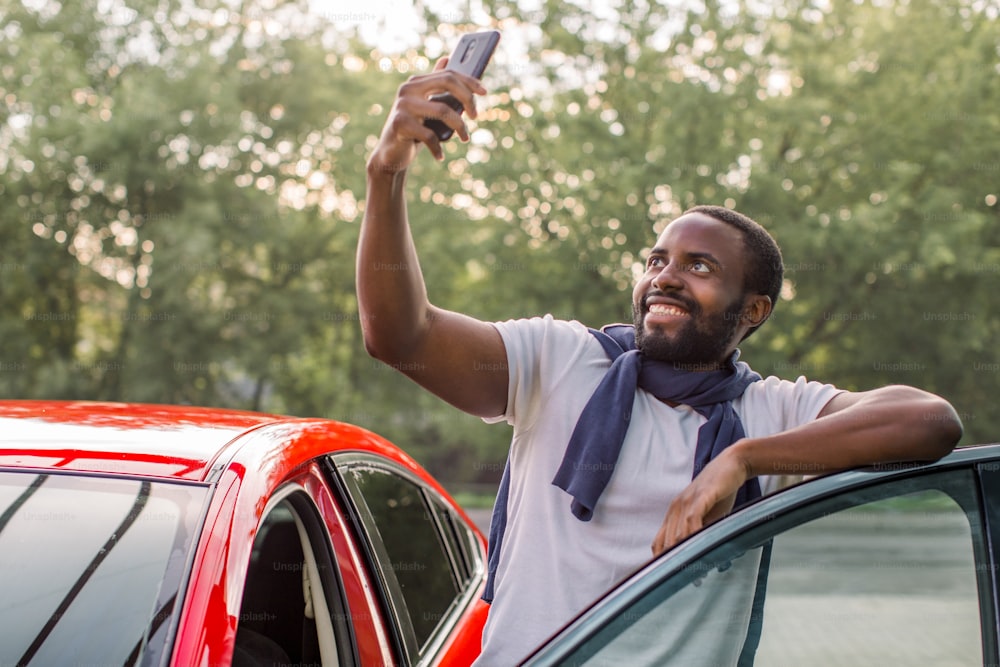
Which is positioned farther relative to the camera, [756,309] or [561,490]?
[756,309]

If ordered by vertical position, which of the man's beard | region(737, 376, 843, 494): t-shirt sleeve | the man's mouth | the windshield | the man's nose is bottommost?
the windshield

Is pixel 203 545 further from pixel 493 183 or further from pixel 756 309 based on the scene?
pixel 493 183

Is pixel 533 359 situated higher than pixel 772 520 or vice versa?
pixel 533 359

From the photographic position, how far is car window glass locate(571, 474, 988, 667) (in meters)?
1.43

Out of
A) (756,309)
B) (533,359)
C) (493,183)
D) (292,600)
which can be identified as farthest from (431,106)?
(493,183)

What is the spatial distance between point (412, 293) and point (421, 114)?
0.34 meters

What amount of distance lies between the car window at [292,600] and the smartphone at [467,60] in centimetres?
84

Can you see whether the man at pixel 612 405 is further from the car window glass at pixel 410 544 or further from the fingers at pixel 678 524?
the car window glass at pixel 410 544

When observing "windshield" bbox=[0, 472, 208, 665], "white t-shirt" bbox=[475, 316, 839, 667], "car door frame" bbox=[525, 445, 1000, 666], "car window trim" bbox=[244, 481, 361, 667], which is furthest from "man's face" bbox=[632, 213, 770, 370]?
"windshield" bbox=[0, 472, 208, 665]

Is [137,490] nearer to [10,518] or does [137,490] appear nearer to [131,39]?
[10,518]

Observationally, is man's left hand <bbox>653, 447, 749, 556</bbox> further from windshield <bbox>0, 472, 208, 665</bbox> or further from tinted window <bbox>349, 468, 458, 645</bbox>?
tinted window <bbox>349, 468, 458, 645</bbox>

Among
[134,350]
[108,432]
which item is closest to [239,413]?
[108,432]

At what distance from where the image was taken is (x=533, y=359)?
2020 mm

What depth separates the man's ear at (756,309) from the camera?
221 centimetres
